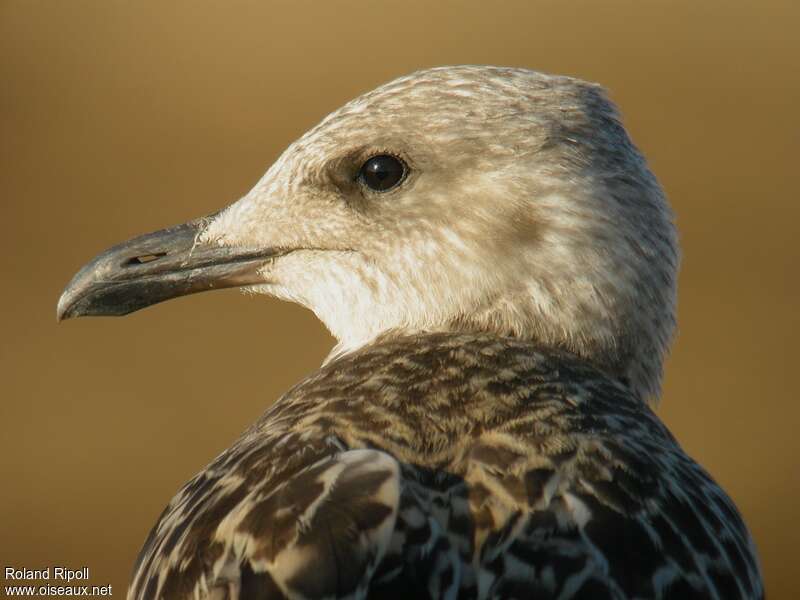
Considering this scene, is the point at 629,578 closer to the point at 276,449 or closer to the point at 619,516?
the point at 619,516

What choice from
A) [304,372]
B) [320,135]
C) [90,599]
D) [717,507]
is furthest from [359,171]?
[304,372]

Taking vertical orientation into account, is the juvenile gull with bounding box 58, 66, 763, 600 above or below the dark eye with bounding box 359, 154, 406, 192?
below

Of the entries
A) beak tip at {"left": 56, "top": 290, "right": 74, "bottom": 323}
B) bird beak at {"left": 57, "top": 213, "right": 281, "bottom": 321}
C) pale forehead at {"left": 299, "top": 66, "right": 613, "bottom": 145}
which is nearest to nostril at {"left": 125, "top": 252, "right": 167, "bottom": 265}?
bird beak at {"left": 57, "top": 213, "right": 281, "bottom": 321}

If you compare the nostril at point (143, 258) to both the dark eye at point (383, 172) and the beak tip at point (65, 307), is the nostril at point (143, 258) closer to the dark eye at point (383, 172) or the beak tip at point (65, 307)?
the beak tip at point (65, 307)

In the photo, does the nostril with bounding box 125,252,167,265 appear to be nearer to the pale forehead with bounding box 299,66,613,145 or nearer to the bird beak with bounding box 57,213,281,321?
the bird beak with bounding box 57,213,281,321

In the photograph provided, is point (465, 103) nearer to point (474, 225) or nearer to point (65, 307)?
point (474, 225)

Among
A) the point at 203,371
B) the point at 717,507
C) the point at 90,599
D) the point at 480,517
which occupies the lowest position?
the point at 90,599
